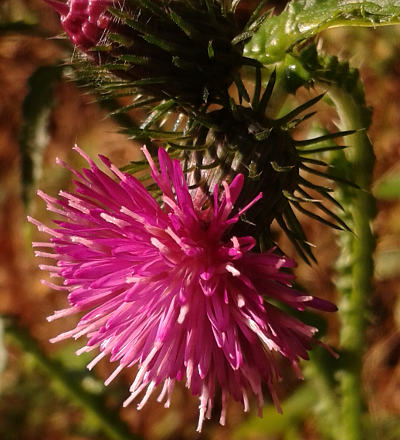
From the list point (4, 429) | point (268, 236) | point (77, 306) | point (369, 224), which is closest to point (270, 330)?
point (268, 236)

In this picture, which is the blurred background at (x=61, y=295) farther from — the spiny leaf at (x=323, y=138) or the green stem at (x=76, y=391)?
the spiny leaf at (x=323, y=138)

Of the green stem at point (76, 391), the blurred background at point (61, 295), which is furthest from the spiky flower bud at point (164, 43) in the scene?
the green stem at point (76, 391)

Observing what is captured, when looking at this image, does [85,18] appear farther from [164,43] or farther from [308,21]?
[308,21]

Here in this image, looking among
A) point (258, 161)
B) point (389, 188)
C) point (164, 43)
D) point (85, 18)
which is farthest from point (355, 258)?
point (85, 18)

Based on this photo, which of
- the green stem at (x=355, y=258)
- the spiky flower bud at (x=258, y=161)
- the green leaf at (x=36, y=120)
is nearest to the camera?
the spiky flower bud at (x=258, y=161)

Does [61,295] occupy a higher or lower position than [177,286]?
higher
